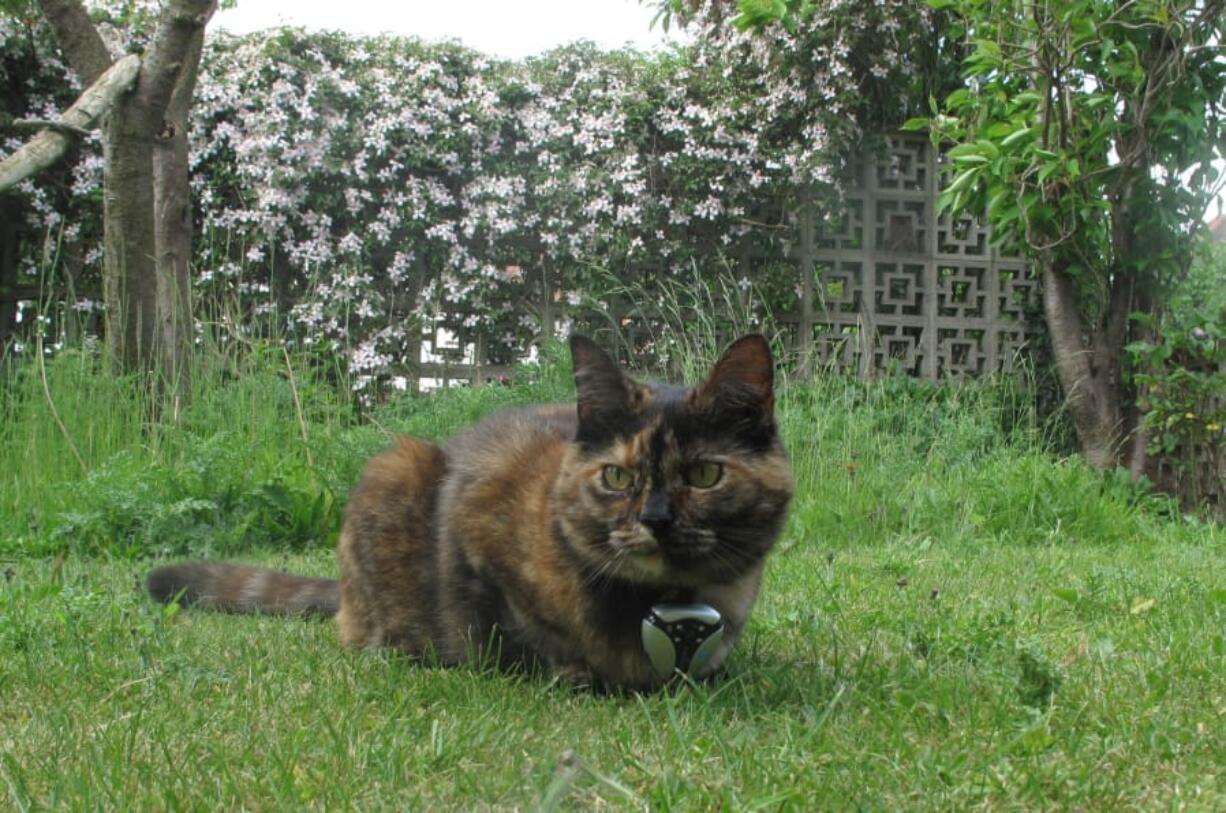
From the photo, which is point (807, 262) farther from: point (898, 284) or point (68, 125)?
point (68, 125)

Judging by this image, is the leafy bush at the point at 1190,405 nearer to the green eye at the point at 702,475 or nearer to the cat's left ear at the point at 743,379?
the cat's left ear at the point at 743,379

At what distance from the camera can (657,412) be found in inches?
93.4

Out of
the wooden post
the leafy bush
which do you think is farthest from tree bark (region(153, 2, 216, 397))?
the leafy bush

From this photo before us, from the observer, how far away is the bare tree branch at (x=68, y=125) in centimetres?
518

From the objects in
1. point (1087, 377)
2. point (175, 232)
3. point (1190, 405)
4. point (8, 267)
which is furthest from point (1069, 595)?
point (8, 267)

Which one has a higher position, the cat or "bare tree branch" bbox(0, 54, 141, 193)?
"bare tree branch" bbox(0, 54, 141, 193)

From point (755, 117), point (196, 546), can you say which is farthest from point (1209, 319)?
point (196, 546)

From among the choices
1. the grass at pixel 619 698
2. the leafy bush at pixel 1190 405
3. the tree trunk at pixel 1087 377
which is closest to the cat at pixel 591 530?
the grass at pixel 619 698

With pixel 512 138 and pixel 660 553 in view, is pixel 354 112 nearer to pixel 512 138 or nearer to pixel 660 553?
pixel 512 138

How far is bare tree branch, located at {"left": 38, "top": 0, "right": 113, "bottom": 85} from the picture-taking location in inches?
280

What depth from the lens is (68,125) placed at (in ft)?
17.7

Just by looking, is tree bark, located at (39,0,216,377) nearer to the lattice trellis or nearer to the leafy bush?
the lattice trellis

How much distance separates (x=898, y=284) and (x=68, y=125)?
21.7 ft

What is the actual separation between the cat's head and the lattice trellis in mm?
6623
